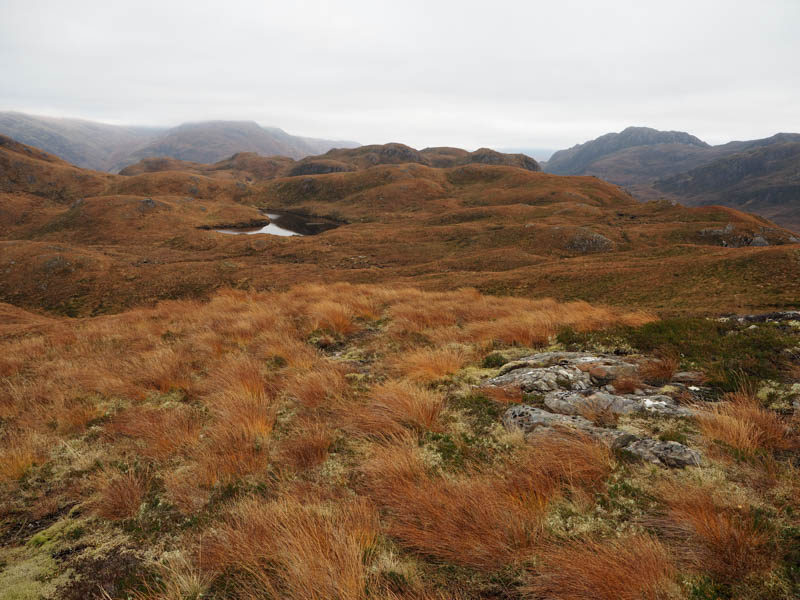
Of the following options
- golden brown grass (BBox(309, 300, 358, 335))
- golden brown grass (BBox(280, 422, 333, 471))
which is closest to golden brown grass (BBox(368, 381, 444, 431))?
golden brown grass (BBox(280, 422, 333, 471))

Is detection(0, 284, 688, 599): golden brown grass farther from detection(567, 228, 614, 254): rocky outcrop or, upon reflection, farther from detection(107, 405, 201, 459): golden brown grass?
detection(567, 228, 614, 254): rocky outcrop

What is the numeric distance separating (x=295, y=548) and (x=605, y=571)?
206 cm

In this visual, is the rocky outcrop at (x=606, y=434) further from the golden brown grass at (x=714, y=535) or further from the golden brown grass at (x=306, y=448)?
the golden brown grass at (x=306, y=448)

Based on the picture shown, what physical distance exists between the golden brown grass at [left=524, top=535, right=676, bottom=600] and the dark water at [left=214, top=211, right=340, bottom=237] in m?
62.2

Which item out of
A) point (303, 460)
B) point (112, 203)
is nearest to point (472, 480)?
point (303, 460)

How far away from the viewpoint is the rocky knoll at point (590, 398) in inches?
138

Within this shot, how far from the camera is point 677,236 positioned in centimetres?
4041

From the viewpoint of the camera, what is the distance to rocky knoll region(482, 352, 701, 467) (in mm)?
3510

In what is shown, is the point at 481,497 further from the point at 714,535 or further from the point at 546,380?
the point at 546,380

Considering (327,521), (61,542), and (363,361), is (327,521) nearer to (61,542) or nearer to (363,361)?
(61,542)

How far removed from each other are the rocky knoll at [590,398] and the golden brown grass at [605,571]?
134cm

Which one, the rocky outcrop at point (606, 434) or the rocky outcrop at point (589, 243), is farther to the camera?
the rocky outcrop at point (589, 243)

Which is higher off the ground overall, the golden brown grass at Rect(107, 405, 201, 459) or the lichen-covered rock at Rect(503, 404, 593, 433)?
the lichen-covered rock at Rect(503, 404, 593, 433)

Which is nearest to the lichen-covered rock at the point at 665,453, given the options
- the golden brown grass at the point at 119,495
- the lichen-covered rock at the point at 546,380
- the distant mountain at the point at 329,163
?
the lichen-covered rock at the point at 546,380
